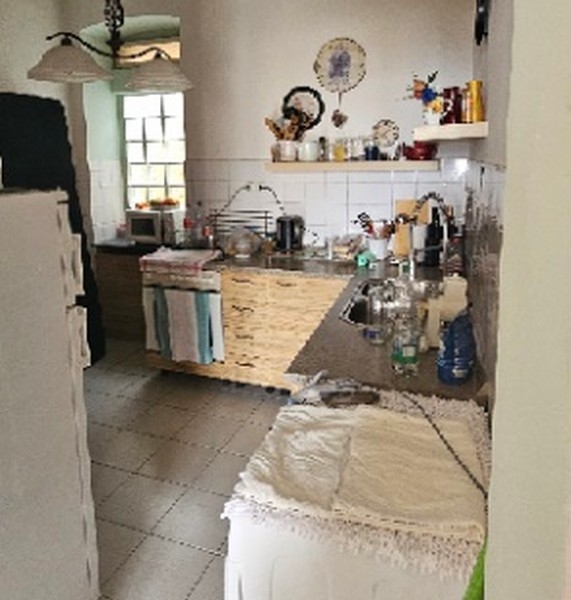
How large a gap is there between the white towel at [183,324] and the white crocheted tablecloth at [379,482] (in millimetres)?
2324

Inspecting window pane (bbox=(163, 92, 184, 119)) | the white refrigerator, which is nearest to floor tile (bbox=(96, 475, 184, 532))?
the white refrigerator

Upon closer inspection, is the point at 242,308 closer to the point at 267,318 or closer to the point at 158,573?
the point at 267,318

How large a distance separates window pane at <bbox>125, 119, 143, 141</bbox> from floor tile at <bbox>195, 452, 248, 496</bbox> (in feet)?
10.4

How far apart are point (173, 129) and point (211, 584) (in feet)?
12.7

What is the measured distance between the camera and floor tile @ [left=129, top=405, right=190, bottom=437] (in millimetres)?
3369

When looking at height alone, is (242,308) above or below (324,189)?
below

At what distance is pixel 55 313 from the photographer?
172cm

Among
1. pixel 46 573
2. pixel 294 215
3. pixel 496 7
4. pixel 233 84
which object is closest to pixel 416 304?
pixel 496 7

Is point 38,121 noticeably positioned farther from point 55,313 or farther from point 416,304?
point 416,304

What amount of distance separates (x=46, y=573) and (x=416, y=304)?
62.0 inches

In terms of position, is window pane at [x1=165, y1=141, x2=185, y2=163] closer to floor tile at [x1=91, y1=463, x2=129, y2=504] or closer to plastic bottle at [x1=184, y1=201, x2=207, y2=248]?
plastic bottle at [x1=184, y1=201, x2=207, y2=248]

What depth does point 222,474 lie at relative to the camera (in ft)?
9.50

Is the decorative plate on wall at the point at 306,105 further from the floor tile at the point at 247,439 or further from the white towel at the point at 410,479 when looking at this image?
the white towel at the point at 410,479

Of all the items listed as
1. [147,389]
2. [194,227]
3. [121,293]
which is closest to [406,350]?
[147,389]
